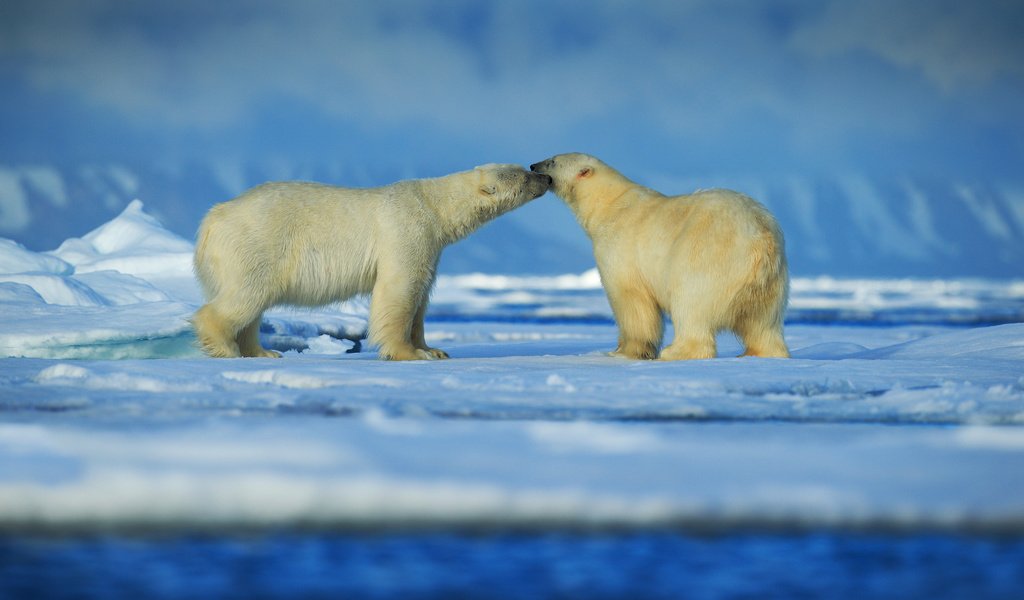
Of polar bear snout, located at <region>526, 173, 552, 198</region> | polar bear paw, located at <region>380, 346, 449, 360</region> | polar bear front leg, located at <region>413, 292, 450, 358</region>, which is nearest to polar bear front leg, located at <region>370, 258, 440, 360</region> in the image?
polar bear paw, located at <region>380, 346, 449, 360</region>

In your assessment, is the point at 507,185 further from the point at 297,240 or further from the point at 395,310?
the point at 297,240

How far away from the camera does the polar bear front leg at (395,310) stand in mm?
5605

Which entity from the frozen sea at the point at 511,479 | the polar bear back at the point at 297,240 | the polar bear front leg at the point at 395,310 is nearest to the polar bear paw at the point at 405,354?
the polar bear front leg at the point at 395,310

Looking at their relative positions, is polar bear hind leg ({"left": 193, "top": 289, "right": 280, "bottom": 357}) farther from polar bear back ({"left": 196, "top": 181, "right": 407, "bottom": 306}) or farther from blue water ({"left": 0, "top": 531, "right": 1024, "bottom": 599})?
blue water ({"left": 0, "top": 531, "right": 1024, "bottom": 599})

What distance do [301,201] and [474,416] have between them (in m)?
2.31

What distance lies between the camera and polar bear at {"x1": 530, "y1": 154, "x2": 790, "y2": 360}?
17.1 ft

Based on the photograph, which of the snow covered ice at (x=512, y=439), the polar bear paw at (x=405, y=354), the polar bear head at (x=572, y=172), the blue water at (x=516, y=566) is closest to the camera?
the blue water at (x=516, y=566)

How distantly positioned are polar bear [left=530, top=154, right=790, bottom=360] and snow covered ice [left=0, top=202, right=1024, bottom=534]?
373 millimetres

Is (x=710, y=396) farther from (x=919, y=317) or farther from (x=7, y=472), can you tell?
(x=919, y=317)

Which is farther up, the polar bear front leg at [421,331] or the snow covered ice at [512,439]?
the polar bear front leg at [421,331]

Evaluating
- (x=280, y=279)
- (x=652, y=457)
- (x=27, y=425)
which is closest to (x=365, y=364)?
(x=280, y=279)

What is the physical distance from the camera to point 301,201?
223 inches

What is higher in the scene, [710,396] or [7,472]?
[710,396]

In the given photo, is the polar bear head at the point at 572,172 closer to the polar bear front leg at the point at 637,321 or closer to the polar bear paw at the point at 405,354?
the polar bear front leg at the point at 637,321
